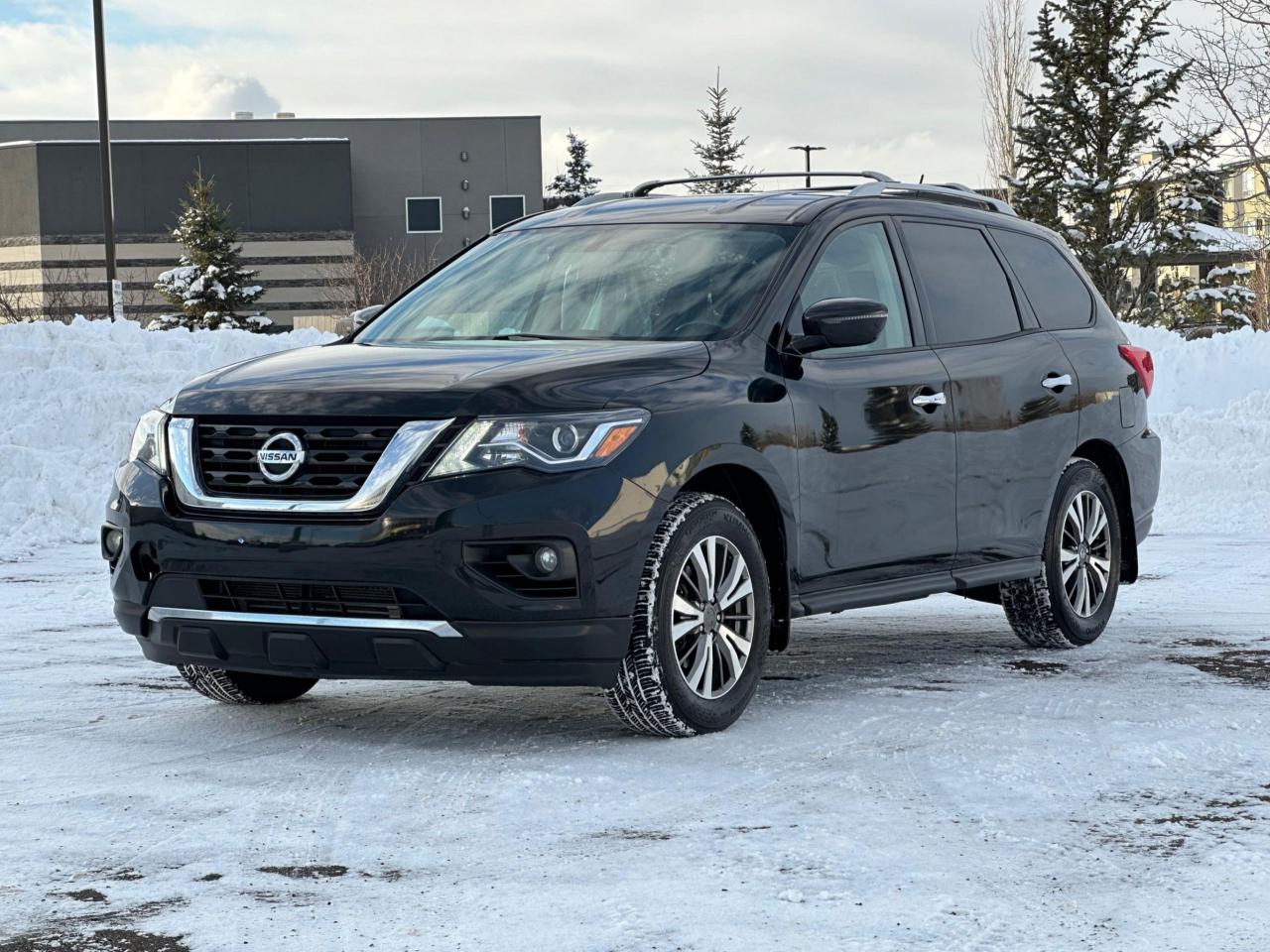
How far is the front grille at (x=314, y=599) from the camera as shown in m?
5.87

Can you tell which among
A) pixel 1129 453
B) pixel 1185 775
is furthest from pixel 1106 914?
pixel 1129 453

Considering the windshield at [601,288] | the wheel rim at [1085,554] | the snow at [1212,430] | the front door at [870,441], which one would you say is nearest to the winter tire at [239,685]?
the windshield at [601,288]

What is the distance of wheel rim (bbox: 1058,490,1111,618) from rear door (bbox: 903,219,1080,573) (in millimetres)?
304

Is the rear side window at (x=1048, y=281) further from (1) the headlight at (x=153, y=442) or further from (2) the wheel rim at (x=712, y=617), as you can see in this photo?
(1) the headlight at (x=153, y=442)

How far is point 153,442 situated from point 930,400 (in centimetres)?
290

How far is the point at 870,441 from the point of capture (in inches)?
278

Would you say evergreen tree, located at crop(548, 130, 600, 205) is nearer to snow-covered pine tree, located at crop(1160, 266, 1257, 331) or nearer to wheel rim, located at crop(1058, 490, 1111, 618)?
snow-covered pine tree, located at crop(1160, 266, 1257, 331)

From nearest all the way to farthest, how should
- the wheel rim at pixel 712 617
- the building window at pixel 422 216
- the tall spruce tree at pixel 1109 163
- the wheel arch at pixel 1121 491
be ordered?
the wheel rim at pixel 712 617, the wheel arch at pixel 1121 491, the tall spruce tree at pixel 1109 163, the building window at pixel 422 216

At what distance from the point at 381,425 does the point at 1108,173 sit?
36702 millimetres

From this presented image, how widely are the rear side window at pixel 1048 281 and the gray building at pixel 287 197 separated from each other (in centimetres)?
5402

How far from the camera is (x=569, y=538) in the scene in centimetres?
582

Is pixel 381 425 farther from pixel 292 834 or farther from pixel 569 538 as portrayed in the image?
pixel 292 834

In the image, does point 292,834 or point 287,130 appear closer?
point 292,834

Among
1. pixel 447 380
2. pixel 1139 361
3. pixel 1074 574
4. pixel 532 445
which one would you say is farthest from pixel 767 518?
pixel 1139 361
